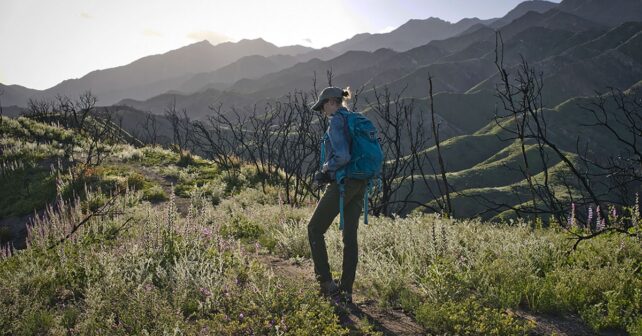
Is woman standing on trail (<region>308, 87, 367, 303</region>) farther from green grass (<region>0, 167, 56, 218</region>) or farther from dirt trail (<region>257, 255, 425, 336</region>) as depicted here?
green grass (<region>0, 167, 56, 218</region>)

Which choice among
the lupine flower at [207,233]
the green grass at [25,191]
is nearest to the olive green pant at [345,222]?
the lupine flower at [207,233]

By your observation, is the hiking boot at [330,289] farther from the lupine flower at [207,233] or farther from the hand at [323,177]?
the lupine flower at [207,233]

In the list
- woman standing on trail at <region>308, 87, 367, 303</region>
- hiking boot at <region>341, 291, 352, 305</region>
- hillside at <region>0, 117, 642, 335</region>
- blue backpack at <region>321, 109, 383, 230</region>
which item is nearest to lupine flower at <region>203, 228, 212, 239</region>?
hillside at <region>0, 117, 642, 335</region>

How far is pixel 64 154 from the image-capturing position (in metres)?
18.6

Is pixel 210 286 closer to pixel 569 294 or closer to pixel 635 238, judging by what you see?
pixel 569 294

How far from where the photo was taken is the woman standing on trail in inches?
175

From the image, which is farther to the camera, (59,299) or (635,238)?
(635,238)

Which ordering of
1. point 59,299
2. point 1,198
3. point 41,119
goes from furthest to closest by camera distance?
point 41,119
point 1,198
point 59,299

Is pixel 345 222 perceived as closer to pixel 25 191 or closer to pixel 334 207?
pixel 334 207

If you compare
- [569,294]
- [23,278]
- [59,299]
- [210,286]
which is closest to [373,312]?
[210,286]

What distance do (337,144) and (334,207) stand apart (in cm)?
70

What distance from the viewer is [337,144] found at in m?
4.37

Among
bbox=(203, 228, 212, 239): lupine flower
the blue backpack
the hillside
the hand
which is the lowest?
the hillside

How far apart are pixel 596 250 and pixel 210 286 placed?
4737 millimetres
